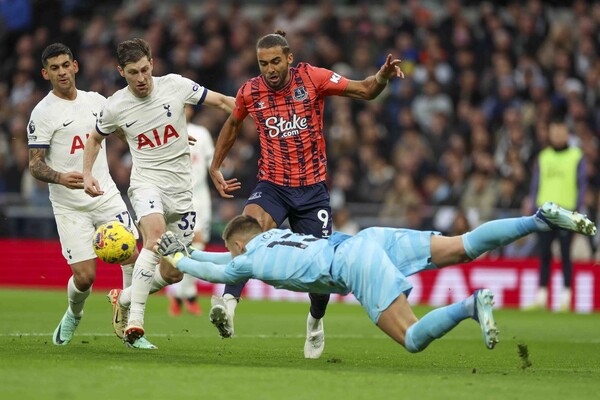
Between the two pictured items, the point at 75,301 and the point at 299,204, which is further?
the point at 75,301

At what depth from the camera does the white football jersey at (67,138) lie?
36.6 feet

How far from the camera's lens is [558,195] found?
17875mm

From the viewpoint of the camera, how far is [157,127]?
35.3 feet

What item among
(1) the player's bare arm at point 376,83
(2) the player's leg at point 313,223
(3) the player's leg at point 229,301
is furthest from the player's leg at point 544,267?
(3) the player's leg at point 229,301

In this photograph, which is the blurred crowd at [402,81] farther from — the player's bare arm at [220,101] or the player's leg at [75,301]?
the player's leg at [75,301]

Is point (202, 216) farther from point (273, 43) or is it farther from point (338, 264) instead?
point (338, 264)

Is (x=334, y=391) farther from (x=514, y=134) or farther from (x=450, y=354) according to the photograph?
(x=514, y=134)

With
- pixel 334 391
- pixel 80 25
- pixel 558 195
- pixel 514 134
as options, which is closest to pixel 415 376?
pixel 334 391

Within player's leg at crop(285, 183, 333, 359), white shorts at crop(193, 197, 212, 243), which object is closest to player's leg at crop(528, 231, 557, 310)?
white shorts at crop(193, 197, 212, 243)

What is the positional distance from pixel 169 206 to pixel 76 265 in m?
1.08

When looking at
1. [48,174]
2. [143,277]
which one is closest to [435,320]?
[143,277]

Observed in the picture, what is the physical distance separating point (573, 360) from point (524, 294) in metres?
8.50

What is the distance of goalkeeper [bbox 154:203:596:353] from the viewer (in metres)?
8.41

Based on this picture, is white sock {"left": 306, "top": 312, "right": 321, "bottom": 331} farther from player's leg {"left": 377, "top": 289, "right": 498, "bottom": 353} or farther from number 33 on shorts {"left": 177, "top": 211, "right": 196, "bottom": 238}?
player's leg {"left": 377, "top": 289, "right": 498, "bottom": 353}
